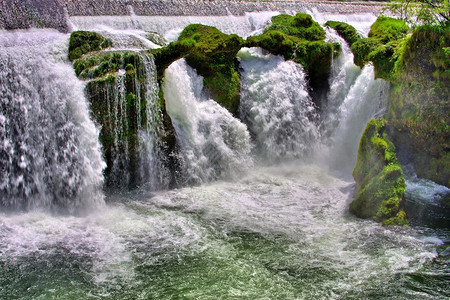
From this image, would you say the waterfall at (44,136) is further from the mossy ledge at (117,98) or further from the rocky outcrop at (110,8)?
the rocky outcrop at (110,8)

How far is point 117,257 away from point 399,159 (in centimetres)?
666

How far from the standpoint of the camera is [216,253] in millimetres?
7527

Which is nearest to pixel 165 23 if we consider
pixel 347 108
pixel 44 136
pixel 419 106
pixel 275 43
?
pixel 275 43

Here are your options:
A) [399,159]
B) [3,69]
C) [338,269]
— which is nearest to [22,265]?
[3,69]

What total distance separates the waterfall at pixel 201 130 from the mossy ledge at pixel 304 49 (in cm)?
233

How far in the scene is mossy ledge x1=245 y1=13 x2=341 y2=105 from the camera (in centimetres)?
1292

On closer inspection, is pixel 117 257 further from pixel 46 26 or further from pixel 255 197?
pixel 46 26

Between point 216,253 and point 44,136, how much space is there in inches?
167

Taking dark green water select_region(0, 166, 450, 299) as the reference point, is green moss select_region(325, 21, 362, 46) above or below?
above

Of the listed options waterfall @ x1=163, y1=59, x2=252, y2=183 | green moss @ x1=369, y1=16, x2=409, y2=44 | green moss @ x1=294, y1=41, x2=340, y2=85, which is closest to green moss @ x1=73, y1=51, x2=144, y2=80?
waterfall @ x1=163, y1=59, x2=252, y2=183

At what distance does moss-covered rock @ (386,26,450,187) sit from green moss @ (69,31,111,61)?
267 inches

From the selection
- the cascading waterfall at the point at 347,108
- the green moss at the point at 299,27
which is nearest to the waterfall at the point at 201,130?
the cascading waterfall at the point at 347,108

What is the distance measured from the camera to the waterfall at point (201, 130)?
1105 centimetres

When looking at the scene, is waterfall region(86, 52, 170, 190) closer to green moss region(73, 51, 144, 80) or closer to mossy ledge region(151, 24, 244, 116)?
green moss region(73, 51, 144, 80)
